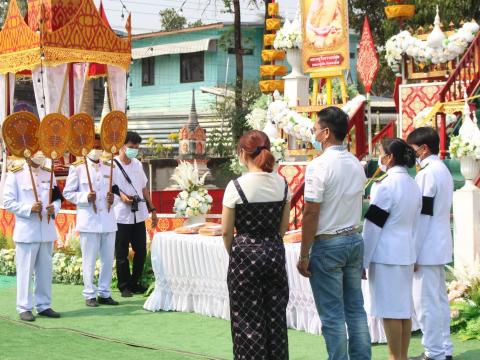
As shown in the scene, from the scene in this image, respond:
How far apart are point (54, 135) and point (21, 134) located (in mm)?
439

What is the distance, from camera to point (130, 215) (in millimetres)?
10812

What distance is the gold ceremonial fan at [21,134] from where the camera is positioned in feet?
31.6

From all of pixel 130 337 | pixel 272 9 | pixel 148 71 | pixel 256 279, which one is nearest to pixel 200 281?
pixel 130 337

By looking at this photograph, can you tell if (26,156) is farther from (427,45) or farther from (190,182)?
(427,45)

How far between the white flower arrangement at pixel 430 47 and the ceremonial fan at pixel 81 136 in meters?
6.75

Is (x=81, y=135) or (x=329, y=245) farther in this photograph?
(x=81, y=135)

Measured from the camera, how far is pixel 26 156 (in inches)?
380

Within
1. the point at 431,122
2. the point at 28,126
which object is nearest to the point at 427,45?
the point at 431,122

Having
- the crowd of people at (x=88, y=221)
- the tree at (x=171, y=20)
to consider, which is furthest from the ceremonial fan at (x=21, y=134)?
the tree at (x=171, y=20)

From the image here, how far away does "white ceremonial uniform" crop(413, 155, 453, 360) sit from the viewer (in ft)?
22.8

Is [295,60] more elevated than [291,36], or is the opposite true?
[291,36]

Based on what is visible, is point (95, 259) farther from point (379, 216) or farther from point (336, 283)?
point (336, 283)

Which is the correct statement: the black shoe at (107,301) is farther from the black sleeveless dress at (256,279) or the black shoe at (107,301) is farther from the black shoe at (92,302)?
the black sleeveless dress at (256,279)

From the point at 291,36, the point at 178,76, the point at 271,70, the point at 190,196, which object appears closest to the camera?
the point at 190,196
